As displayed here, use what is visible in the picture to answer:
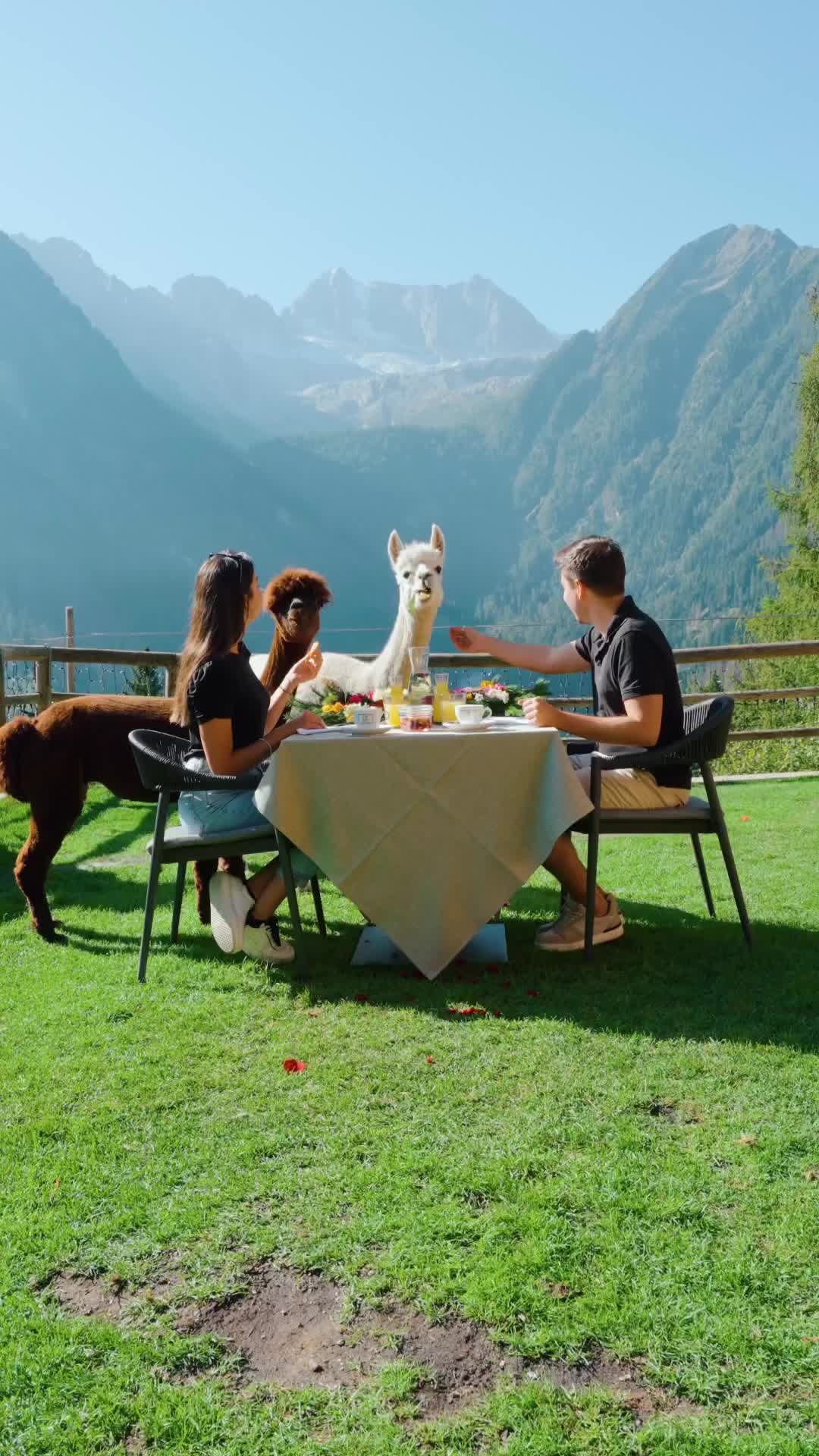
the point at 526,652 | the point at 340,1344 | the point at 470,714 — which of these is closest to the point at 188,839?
the point at 470,714

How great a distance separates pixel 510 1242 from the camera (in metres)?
2.08

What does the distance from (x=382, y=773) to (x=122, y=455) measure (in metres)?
193

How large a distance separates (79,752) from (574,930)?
2325 mm

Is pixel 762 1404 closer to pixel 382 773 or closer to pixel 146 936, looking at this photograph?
pixel 382 773

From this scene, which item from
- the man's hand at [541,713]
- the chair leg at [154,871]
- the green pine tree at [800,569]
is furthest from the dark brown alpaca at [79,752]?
the green pine tree at [800,569]

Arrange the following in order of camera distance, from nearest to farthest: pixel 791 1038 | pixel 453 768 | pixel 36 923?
pixel 791 1038 < pixel 453 768 < pixel 36 923

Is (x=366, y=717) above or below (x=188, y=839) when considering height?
above

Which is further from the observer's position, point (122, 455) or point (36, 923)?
point (122, 455)

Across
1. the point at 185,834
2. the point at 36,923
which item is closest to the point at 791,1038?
the point at 185,834

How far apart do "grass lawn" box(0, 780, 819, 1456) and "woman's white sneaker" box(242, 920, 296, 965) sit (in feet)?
0.21

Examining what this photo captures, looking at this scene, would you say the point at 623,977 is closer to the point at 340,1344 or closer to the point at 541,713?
the point at 541,713

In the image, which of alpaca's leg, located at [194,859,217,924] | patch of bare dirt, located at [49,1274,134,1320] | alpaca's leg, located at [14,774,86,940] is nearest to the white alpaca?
alpaca's leg, located at [194,859,217,924]

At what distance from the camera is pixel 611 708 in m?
3.93

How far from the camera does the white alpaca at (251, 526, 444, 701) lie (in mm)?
5246
